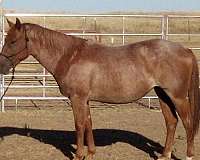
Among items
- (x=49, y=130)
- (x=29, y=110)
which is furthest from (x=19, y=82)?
(x=49, y=130)

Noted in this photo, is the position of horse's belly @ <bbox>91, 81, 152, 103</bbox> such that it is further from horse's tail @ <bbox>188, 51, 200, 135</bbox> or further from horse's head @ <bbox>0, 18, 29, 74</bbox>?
horse's head @ <bbox>0, 18, 29, 74</bbox>

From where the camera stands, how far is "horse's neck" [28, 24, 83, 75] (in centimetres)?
635

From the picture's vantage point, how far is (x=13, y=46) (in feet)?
20.4

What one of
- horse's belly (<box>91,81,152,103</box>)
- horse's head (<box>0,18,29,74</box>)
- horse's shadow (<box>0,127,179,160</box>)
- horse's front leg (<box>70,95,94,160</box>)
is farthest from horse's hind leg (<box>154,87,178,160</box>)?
horse's head (<box>0,18,29,74</box>)

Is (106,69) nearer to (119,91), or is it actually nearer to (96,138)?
(119,91)

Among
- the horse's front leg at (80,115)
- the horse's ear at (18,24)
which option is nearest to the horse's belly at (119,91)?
the horse's front leg at (80,115)

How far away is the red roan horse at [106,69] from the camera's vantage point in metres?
6.21

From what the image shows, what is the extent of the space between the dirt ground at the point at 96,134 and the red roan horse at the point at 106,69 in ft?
2.98

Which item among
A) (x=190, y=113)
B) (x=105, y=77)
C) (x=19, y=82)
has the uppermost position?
(x=105, y=77)

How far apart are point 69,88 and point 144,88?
3.16ft

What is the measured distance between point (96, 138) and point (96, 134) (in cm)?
34

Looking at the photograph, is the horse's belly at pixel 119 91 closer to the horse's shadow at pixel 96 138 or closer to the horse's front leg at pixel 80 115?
the horse's front leg at pixel 80 115

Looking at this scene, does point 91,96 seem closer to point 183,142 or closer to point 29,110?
point 183,142

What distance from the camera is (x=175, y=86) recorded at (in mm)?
6207
